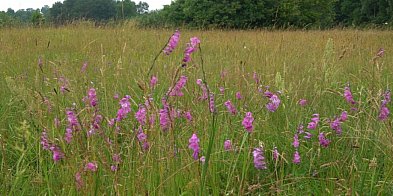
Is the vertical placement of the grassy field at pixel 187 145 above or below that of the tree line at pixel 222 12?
below

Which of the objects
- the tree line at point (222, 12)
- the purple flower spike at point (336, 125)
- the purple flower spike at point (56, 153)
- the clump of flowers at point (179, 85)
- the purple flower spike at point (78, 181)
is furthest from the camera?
the tree line at point (222, 12)

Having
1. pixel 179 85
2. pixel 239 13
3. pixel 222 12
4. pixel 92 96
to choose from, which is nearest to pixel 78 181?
pixel 92 96

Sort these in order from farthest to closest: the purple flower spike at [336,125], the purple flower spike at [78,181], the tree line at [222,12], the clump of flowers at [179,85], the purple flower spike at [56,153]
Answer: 1. the tree line at [222,12]
2. the purple flower spike at [336,125]
3. the clump of flowers at [179,85]
4. the purple flower spike at [56,153]
5. the purple flower spike at [78,181]

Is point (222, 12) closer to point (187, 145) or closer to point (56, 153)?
point (187, 145)

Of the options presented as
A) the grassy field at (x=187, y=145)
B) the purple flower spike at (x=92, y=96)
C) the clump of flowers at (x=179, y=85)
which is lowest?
the grassy field at (x=187, y=145)

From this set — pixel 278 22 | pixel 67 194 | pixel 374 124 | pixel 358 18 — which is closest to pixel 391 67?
pixel 374 124

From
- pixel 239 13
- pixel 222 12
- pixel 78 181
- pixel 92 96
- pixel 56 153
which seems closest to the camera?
pixel 78 181

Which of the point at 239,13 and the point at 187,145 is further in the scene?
the point at 239,13

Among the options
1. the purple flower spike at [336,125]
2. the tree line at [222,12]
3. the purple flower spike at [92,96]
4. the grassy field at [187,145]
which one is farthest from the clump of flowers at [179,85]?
the tree line at [222,12]

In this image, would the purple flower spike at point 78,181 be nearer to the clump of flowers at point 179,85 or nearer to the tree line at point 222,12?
the clump of flowers at point 179,85

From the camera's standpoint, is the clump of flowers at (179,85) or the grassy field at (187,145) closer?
the grassy field at (187,145)

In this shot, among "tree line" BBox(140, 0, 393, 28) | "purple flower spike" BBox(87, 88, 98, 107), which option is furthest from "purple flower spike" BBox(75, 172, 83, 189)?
"tree line" BBox(140, 0, 393, 28)

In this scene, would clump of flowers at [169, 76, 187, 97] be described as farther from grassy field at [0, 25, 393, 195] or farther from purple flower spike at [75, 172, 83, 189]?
purple flower spike at [75, 172, 83, 189]

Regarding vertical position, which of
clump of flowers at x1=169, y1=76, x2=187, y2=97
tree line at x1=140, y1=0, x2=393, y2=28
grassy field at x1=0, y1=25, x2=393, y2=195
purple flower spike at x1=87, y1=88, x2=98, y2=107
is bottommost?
grassy field at x1=0, y1=25, x2=393, y2=195
